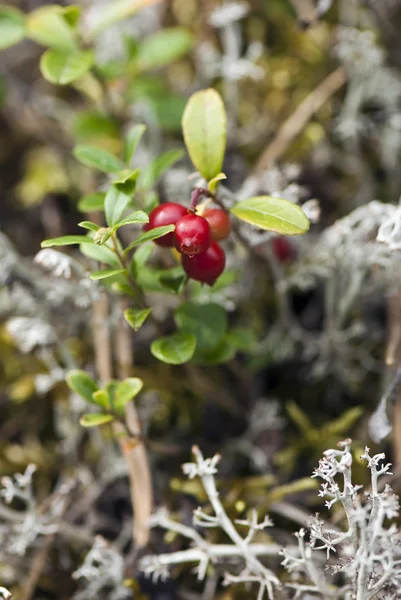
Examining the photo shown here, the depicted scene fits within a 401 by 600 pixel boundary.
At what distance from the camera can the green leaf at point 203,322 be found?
5.06 ft

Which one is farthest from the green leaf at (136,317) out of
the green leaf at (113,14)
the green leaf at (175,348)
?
the green leaf at (113,14)

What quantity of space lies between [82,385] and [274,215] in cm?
64

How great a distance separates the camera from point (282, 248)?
1.94m

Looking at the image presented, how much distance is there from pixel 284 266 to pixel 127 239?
561mm

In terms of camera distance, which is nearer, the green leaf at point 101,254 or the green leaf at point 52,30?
the green leaf at point 101,254

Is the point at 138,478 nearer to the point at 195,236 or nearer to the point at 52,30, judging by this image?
the point at 195,236

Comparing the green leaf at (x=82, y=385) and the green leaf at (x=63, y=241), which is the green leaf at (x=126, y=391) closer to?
the green leaf at (x=82, y=385)

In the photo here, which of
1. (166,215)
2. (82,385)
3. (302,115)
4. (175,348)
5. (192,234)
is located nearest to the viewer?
(192,234)

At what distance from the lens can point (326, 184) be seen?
7.73 feet

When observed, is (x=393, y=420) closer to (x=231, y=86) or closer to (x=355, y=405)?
(x=355, y=405)

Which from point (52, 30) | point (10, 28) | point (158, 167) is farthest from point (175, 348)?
point (10, 28)

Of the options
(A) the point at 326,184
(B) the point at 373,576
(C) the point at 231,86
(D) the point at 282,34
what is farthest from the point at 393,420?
(D) the point at 282,34

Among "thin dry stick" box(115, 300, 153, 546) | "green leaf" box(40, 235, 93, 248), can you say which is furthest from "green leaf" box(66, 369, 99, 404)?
"green leaf" box(40, 235, 93, 248)

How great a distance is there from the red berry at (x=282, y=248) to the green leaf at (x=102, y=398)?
0.77 m
